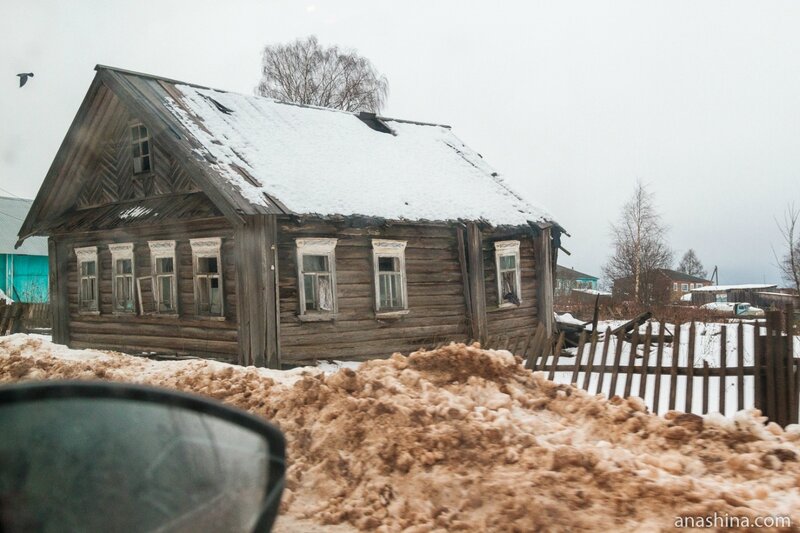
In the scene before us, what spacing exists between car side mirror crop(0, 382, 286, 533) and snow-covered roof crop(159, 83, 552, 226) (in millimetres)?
11456

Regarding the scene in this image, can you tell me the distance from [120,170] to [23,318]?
804 cm

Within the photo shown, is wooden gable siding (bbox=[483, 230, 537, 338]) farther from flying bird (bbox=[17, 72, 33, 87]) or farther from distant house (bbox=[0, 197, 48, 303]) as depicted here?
distant house (bbox=[0, 197, 48, 303])

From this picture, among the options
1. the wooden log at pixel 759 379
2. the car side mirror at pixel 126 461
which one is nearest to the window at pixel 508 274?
the wooden log at pixel 759 379

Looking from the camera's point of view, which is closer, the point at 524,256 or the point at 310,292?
the point at 310,292

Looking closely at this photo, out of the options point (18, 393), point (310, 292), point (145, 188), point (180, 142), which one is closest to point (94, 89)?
point (145, 188)

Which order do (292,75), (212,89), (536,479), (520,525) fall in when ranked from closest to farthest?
1. (520,525)
2. (536,479)
3. (212,89)
4. (292,75)

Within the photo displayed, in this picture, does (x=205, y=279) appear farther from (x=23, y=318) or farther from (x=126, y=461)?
(x=126, y=461)

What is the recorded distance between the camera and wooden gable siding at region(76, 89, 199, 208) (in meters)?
15.5

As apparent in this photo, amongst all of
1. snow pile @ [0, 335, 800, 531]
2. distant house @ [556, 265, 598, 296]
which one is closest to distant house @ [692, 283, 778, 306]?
distant house @ [556, 265, 598, 296]

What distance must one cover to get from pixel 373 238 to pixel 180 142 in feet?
15.1

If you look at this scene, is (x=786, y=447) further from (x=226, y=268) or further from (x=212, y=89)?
(x=212, y=89)

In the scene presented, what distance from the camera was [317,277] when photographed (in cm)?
1435

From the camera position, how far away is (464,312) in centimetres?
1716

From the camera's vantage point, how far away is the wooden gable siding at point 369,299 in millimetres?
13836
